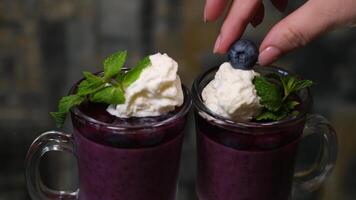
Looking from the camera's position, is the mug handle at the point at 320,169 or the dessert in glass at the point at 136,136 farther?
the mug handle at the point at 320,169

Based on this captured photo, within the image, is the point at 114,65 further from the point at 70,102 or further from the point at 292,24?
the point at 292,24

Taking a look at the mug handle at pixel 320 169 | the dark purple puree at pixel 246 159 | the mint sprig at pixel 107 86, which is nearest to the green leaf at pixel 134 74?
the mint sprig at pixel 107 86

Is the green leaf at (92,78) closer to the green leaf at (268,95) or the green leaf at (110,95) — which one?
the green leaf at (110,95)

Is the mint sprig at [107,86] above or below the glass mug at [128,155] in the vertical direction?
above

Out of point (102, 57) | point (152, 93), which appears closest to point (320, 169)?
point (152, 93)

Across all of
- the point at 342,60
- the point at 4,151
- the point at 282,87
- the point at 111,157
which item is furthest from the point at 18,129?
the point at 342,60

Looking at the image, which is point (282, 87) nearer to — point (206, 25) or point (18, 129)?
point (18, 129)

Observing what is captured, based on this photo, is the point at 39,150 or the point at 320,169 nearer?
the point at 39,150
